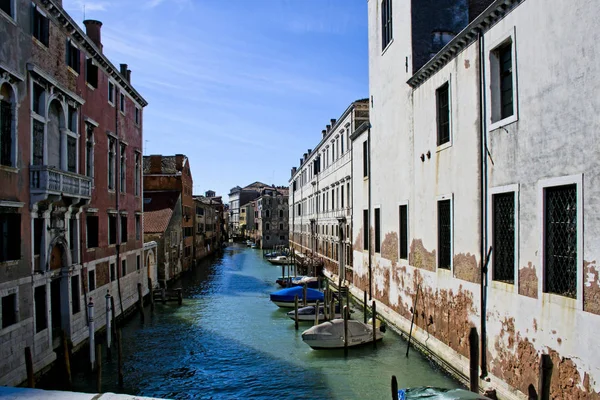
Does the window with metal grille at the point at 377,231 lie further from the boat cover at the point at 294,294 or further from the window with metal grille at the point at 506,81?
the window with metal grille at the point at 506,81

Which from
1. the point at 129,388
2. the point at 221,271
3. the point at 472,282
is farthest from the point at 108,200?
the point at 221,271

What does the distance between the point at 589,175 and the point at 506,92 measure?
292cm

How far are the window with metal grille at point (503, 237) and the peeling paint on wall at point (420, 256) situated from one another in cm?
294

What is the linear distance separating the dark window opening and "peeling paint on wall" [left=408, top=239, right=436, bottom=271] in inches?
31.5

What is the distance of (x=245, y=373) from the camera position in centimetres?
1184

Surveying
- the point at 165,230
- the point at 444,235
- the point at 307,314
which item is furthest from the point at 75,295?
the point at 165,230

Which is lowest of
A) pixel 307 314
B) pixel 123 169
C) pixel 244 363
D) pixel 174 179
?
pixel 244 363

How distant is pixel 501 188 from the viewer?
8516 mm

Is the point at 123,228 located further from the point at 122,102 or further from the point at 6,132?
the point at 6,132

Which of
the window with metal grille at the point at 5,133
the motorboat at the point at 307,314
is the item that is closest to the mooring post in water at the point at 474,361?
the motorboat at the point at 307,314

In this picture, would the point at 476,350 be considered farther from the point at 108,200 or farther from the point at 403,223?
the point at 108,200

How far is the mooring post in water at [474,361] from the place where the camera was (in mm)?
8703

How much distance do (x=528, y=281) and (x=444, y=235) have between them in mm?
3678

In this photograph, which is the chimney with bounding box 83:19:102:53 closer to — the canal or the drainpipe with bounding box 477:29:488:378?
the canal
